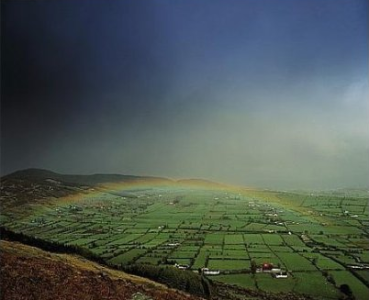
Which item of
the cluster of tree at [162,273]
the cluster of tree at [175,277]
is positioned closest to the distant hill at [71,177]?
the cluster of tree at [162,273]

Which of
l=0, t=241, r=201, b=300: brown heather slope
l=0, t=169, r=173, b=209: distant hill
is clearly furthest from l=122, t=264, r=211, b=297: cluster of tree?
l=0, t=169, r=173, b=209: distant hill

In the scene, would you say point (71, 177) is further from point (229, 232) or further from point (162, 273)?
point (229, 232)

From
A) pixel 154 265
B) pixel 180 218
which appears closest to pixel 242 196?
pixel 180 218

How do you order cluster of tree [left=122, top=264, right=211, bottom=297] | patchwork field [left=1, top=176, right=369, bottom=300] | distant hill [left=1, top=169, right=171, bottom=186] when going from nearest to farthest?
patchwork field [left=1, top=176, right=369, bottom=300] → cluster of tree [left=122, top=264, right=211, bottom=297] → distant hill [left=1, top=169, right=171, bottom=186]

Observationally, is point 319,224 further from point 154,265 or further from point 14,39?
point 14,39

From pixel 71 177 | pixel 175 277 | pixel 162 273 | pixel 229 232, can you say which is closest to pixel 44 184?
pixel 71 177

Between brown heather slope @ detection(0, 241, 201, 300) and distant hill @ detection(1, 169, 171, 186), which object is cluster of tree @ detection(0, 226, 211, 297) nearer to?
brown heather slope @ detection(0, 241, 201, 300)

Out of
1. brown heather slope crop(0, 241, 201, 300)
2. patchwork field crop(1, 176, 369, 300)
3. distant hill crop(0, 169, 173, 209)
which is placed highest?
distant hill crop(0, 169, 173, 209)
